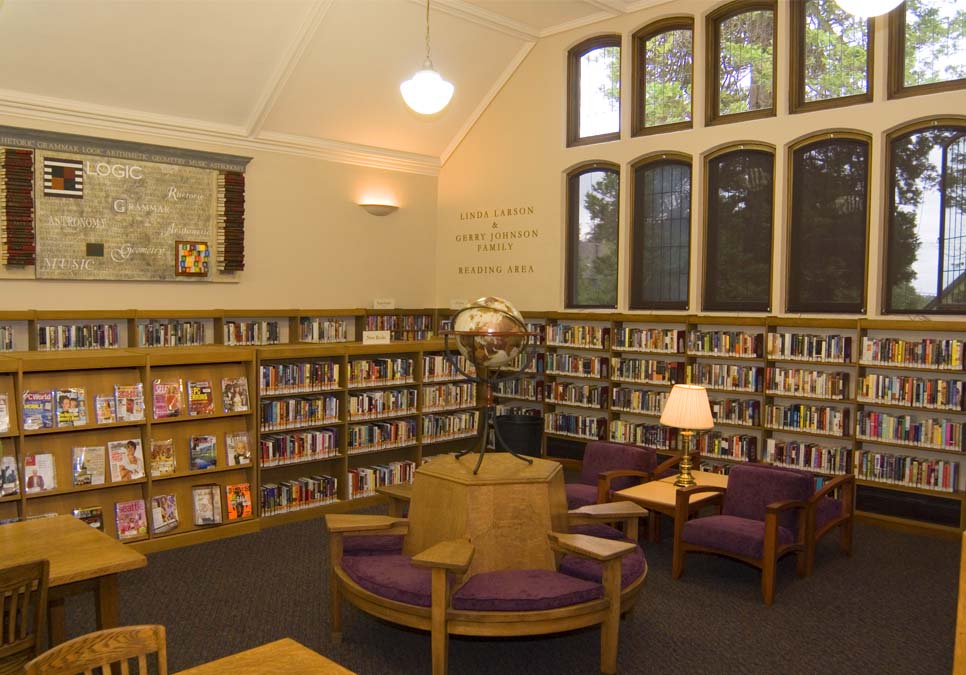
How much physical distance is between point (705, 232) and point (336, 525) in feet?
19.4

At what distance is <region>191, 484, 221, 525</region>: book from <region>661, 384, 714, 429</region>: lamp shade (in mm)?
3774

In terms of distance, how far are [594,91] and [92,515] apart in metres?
7.47

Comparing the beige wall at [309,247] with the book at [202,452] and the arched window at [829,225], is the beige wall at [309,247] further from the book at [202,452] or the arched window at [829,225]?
the arched window at [829,225]

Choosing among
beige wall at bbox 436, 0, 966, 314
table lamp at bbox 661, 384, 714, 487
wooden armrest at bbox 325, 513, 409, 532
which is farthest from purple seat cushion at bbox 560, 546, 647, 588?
beige wall at bbox 436, 0, 966, 314

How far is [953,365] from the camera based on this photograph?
688cm

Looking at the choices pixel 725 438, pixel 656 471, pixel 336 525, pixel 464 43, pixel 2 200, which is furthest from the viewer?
pixel 464 43

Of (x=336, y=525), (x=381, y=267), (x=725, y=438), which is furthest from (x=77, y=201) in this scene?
(x=725, y=438)

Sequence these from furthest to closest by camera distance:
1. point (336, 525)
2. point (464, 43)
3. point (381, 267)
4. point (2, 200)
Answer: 1. point (381, 267)
2. point (464, 43)
3. point (2, 200)
4. point (336, 525)

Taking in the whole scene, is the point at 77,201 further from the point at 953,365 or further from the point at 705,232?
the point at 953,365

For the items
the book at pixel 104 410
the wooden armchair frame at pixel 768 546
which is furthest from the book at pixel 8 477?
the wooden armchair frame at pixel 768 546

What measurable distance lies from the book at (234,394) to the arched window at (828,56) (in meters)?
6.14

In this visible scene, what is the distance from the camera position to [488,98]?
10.9 meters

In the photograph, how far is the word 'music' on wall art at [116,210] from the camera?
26.1ft

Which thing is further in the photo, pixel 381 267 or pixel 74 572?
pixel 381 267
